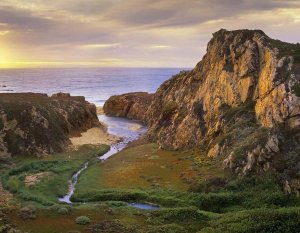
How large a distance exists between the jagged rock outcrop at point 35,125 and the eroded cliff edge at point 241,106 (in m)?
21.0

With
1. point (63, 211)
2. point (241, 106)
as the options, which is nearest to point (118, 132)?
point (241, 106)

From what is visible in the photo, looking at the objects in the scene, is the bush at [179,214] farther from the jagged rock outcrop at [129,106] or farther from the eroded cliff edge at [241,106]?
the jagged rock outcrop at [129,106]

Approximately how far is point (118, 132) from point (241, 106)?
45.4 meters

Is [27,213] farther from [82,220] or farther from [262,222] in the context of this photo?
[262,222]

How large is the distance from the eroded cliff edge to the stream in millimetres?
8893

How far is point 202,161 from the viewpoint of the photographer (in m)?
67.1

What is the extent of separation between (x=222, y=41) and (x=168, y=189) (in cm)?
4117

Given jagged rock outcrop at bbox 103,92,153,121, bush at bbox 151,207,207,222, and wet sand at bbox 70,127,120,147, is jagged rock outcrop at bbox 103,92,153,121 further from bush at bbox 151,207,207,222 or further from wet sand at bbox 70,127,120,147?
bush at bbox 151,207,207,222

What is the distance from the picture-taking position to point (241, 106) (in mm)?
72688

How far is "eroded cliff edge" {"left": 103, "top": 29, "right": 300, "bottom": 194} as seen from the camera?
54469 mm

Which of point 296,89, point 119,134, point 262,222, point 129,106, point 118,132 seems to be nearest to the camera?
point 262,222

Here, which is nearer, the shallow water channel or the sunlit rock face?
the shallow water channel

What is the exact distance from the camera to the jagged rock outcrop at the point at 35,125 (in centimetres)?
7694

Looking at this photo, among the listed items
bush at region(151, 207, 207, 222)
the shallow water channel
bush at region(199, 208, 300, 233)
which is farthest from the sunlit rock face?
bush at region(151, 207, 207, 222)
